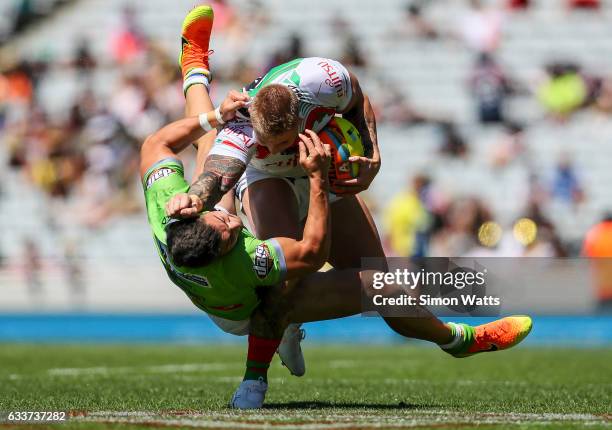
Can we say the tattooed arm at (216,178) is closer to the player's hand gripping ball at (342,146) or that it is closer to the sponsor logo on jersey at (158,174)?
the sponsor logo on jersey at (158,174)

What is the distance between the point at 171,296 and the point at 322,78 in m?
10.2

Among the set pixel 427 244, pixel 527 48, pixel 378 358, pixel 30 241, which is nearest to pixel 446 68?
pixel 527 48

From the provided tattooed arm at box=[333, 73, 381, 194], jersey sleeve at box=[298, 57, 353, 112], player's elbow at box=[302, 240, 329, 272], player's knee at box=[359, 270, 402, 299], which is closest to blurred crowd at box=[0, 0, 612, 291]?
tattooed arm at box=[333, 73, 381, 194]

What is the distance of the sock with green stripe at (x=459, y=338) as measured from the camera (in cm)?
672

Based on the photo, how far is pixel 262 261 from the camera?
19.4 ft

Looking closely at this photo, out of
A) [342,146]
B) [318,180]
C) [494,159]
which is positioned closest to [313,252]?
[318,180]

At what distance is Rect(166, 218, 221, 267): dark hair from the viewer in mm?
5711

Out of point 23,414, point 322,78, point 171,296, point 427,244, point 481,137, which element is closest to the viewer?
point 23,414

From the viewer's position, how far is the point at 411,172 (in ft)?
60.8

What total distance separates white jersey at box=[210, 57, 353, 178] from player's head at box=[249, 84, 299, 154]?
0.31 meters

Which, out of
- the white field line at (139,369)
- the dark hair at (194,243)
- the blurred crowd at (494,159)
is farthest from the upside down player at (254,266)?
the blurred crowd at (494,159)

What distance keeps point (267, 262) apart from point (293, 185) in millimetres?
1194

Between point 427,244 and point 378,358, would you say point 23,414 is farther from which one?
point 427,244

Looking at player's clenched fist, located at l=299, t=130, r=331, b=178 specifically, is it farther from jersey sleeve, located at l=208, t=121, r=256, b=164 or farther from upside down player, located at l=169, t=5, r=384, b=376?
jersey sleeve, located at l=208, t=121, r=256, b=164
